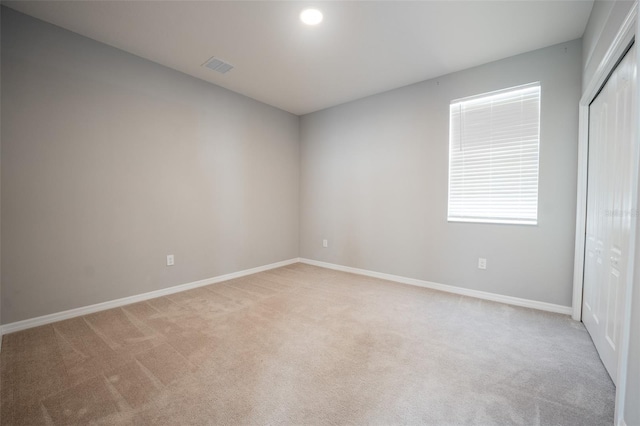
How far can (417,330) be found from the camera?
242 centimetres

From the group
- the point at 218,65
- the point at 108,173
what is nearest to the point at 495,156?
the point at 218,65

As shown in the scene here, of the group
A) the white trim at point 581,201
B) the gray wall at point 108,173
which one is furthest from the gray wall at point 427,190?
the gray wall at point 108,173

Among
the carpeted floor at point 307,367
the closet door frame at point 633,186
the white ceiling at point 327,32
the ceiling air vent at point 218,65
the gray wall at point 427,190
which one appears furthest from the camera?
the ceiling air vent at point 218,65

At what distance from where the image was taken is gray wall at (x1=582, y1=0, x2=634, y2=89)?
5.30 ft

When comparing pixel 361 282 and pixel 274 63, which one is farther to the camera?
pixel 361 282

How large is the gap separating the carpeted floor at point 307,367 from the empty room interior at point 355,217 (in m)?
0.02

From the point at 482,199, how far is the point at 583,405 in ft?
7.27

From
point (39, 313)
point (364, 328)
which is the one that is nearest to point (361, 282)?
point (364, 328)

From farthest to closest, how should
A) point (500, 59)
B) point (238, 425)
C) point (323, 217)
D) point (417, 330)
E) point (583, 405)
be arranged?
point (323, 217) < point (500, 59) < point (417, 330) < point (583, 405) < point (238, 425)

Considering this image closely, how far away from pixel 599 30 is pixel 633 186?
1.58 metres

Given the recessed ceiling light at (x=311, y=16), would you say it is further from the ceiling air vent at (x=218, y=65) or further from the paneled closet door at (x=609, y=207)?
the paneled closet door at (x=609, y=207)

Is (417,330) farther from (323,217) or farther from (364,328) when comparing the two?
(323,217)

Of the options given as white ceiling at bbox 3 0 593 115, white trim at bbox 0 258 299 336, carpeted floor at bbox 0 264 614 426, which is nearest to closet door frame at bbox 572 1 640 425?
carpeted floor at bbox 0 264 614 426

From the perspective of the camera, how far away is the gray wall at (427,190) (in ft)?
9.12
